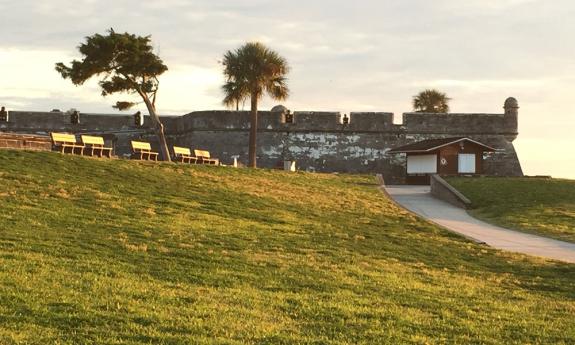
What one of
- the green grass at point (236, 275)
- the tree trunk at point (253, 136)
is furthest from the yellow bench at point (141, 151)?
the tree trunk at point (253, 136)

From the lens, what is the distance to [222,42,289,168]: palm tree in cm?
3488

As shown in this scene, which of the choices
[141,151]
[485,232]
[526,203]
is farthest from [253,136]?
[485,232]

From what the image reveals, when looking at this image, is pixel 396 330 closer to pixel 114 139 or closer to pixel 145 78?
pixel 145 78

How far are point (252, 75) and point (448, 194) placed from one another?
43.2ft

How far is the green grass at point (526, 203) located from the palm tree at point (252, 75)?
1116 cm

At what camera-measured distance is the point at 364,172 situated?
40.1 metres

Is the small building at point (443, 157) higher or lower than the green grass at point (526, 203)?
higher

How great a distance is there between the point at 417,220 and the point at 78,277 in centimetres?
1312

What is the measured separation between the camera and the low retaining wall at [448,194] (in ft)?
83.3

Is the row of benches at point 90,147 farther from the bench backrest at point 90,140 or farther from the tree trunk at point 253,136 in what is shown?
the tree trunk at point 253,136

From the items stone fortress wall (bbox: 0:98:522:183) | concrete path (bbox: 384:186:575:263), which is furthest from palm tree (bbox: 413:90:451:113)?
concrete path (bbox: 384:186:575:263)

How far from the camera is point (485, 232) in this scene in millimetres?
18344

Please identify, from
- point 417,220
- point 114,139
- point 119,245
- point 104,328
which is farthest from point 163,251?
point 114,139

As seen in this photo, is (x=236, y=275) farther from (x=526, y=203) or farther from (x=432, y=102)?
(x=432, y=102)
